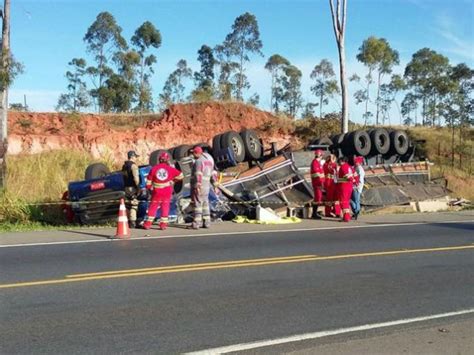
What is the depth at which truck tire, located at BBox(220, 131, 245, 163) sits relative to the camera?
59.4 ft

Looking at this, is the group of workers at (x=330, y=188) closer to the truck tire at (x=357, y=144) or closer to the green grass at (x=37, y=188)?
the truck tire at (x=357, y=144)

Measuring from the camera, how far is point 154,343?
499cm

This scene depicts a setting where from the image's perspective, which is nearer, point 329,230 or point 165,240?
point 165,240

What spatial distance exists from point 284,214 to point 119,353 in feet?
38.0

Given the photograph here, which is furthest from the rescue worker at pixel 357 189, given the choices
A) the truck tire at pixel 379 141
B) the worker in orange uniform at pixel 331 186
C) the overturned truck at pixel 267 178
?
the truck tire at pixel 379 141

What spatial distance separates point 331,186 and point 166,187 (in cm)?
540

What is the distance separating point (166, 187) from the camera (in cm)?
1307

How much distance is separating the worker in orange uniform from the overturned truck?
0.51 m

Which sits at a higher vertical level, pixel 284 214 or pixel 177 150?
pixel 177 150

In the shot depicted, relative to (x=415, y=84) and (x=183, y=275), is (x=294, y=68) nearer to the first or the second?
(x=415, y=84)

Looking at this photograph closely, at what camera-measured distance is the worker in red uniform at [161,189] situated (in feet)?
42.6

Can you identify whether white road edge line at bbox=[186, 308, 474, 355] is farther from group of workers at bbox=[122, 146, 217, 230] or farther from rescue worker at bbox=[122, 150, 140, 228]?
rescue worker at bbox=[122, 150, 140, 228]

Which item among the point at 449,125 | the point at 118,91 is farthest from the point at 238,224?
the point at 118,91

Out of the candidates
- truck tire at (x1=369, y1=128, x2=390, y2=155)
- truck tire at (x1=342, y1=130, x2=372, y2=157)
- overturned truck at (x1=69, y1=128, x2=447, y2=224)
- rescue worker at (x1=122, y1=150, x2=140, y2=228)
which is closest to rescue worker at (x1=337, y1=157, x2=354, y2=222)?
overturned truck at (x1=69, y1=128, x2=447, y2=224)
